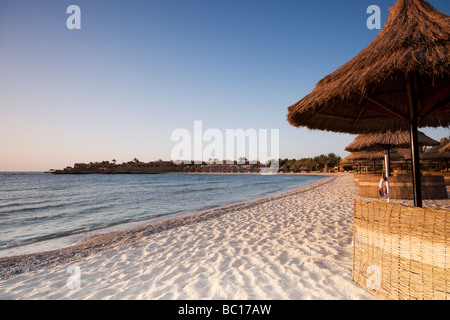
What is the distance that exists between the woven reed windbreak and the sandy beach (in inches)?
9.8

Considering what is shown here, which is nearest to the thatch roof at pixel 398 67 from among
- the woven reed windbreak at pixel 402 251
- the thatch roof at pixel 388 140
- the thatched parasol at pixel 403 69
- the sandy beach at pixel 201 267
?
the thatched parasol at pixel 403 69

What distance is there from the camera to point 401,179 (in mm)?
7195

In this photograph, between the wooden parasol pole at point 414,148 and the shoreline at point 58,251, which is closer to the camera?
the wooden parasol pole at point 414,148

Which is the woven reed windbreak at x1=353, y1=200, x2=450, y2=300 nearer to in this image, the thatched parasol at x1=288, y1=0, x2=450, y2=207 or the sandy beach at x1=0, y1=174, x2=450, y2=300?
Answer: the sandy beach at x1=0, y1=174, x2=450, y2=300

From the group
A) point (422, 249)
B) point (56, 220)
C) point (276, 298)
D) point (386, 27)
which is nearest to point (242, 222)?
point (276, 298)

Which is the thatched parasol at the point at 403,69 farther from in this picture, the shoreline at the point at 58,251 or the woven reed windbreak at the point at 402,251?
the shoreline at the point at 58,251

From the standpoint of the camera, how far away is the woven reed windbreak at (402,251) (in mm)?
1511

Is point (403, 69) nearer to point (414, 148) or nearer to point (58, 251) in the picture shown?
point (414, 148)

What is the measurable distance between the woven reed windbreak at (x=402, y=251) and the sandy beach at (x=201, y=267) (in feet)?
0.82

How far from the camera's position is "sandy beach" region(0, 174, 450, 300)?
2354 mm

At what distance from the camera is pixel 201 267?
3014 mm

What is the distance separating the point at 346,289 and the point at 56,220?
949 centimetres

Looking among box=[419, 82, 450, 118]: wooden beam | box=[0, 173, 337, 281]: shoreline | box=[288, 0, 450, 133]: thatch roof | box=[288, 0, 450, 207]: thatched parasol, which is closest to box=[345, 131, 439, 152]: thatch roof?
box=[288, 0, 450, 133]: thatch roof
